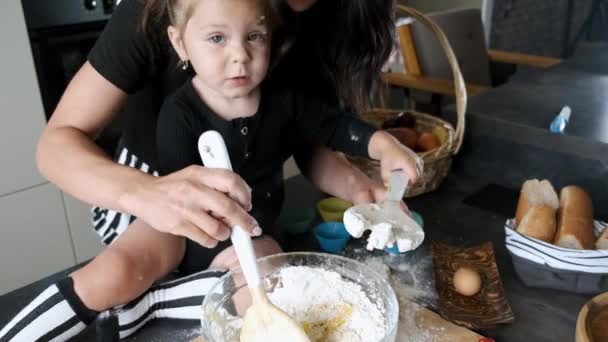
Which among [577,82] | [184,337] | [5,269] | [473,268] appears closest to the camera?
[184,337]

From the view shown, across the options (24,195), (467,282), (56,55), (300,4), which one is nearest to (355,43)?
(300,4)

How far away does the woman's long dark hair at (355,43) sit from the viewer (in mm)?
932

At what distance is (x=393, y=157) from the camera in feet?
2.64

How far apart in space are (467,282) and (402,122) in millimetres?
546

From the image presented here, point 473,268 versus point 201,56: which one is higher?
point 201,56

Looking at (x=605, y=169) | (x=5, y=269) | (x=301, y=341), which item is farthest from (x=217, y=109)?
(x=5, y=269)

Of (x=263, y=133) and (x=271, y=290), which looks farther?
(x=263, y=133)

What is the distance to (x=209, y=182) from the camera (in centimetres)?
58

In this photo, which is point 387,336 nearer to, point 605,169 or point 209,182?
point 209,182

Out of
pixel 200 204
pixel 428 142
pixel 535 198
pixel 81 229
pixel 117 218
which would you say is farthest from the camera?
pixel 81 229

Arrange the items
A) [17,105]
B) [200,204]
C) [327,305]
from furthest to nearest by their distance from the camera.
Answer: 1. [17,105]
2. [327,305]
3. [200,204]

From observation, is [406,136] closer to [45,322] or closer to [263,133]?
[263,133]

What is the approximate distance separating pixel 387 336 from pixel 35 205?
57.6 inches

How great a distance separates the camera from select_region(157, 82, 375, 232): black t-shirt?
0.82m
